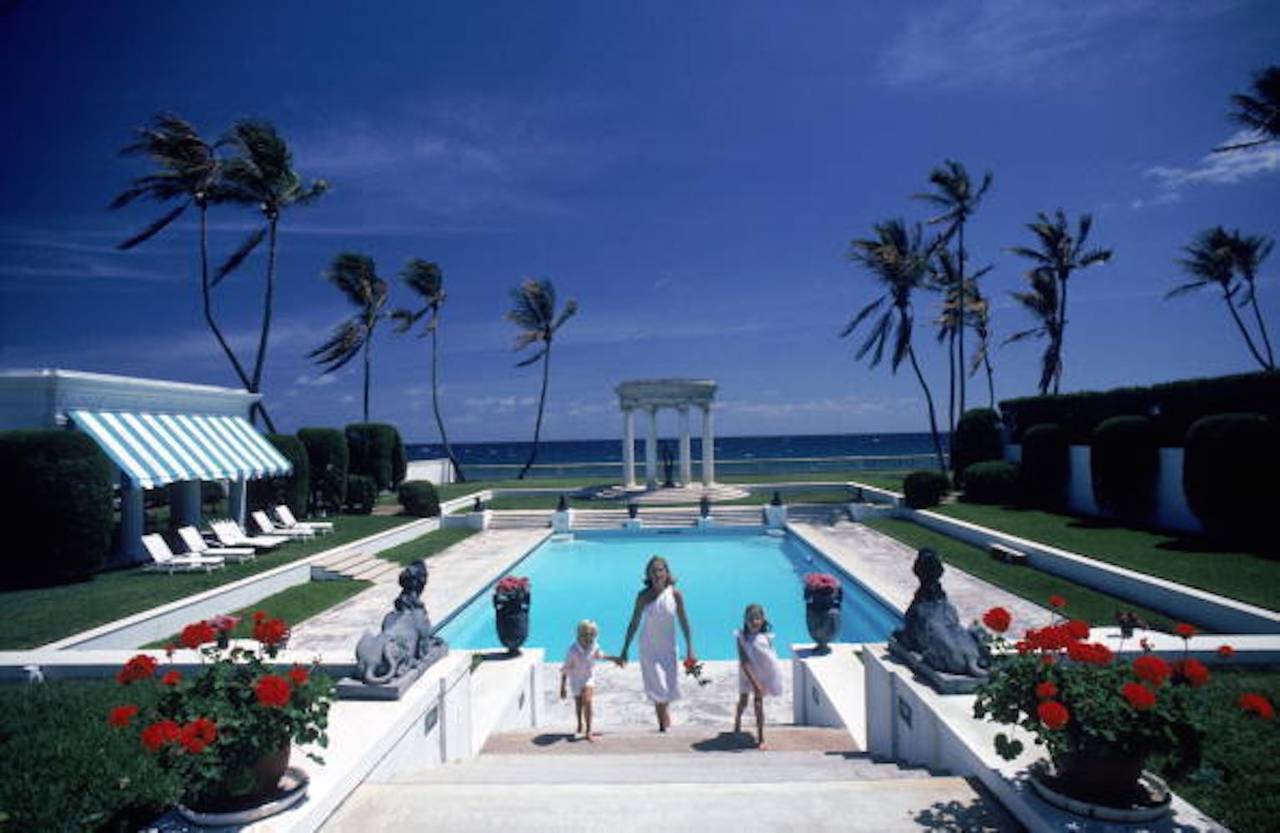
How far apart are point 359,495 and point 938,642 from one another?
2606cm

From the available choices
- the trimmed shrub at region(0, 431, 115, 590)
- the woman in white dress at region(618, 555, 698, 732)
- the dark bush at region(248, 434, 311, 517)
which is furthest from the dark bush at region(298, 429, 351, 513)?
the woman in white dress at region(618, 555, 698, 732)

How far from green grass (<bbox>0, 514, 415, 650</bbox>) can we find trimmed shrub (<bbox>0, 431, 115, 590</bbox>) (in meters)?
0.63

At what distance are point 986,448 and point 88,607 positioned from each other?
29362 millimetres

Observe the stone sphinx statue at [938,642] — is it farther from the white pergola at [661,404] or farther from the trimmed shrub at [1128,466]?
the white pergola at [661,404]

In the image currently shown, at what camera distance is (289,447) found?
76.9ft

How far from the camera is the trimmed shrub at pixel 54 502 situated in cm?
1368

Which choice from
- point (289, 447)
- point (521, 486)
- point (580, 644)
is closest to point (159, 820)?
point (580, 644)

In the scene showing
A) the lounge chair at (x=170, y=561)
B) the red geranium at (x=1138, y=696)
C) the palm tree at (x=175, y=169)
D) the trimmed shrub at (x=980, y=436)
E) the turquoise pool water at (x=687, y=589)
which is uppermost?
the palm tree at (x=175, y=169)

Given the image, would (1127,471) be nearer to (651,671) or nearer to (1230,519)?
(1230,519)

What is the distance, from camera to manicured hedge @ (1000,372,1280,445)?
1583cm

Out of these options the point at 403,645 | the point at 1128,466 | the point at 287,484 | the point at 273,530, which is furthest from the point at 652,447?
the point at 403,645

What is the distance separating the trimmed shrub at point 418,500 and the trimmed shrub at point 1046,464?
22756mm

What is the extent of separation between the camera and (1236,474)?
14.7 meters

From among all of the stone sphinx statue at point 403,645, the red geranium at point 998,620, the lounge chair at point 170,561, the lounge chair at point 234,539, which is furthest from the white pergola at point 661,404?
the red geranium at point 998,620
